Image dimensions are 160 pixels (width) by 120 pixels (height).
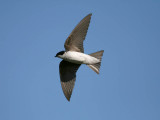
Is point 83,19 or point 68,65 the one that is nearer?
point 83,19

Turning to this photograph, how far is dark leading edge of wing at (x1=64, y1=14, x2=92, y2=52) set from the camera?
784cm

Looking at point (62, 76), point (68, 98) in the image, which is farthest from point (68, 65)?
point (68, 98)

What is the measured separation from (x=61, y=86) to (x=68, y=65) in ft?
1.75

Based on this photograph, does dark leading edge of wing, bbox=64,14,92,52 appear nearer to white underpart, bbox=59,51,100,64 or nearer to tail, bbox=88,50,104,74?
white underpart, bbox=59,51,100,64

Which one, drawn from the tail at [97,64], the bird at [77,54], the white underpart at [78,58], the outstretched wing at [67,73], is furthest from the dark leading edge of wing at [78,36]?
the outstretched wing at [67,73]

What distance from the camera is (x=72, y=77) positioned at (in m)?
8.49

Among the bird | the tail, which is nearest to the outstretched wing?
the bird

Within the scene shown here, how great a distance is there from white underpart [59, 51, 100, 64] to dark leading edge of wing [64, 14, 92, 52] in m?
0.13

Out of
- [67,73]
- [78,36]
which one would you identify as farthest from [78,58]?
[67,73]

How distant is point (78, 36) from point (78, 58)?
49cm

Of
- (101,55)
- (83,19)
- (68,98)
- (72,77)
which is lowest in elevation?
(68,98)

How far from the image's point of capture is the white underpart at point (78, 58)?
800cm

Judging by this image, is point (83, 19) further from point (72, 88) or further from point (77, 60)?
point (72, 88)

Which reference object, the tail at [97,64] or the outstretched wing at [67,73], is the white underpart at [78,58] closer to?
the tail at [97,64]
